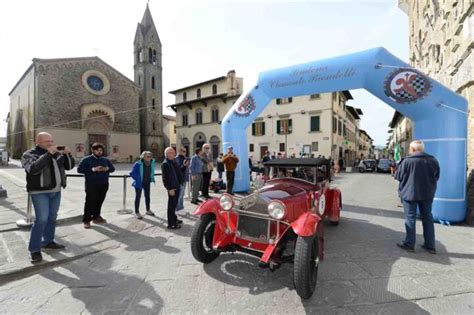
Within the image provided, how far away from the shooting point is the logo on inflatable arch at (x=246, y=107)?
8742mm

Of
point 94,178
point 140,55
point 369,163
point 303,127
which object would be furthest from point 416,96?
point 140,55

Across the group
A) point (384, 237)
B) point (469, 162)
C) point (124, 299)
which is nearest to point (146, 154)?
point (124, 299)

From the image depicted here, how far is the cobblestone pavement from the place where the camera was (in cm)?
257

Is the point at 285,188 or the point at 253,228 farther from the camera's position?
the point at 285,188

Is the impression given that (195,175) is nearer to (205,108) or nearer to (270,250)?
(270,250)

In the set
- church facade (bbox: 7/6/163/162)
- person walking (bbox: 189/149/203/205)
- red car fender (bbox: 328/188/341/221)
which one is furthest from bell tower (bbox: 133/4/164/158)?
red car fender (bbox: 328/188/341/221)

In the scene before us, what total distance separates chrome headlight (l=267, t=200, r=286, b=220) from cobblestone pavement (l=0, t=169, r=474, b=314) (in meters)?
0.80

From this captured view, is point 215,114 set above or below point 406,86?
above

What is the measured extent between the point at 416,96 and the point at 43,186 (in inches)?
281

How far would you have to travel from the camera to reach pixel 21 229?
4621mm

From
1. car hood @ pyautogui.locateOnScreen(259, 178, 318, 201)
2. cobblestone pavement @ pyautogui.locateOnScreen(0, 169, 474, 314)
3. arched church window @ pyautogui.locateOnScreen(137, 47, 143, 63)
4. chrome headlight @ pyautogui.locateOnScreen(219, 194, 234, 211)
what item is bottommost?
cobblestone pavement @ pyautogui.locateOnScreen(0, 169, 474, 314)

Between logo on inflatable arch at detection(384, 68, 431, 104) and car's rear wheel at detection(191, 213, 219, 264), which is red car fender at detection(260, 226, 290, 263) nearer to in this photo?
car's rear wheel at detection(191, 213, 219, 264)

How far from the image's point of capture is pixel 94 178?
16.7 feet

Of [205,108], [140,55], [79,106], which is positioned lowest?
[79,106]
